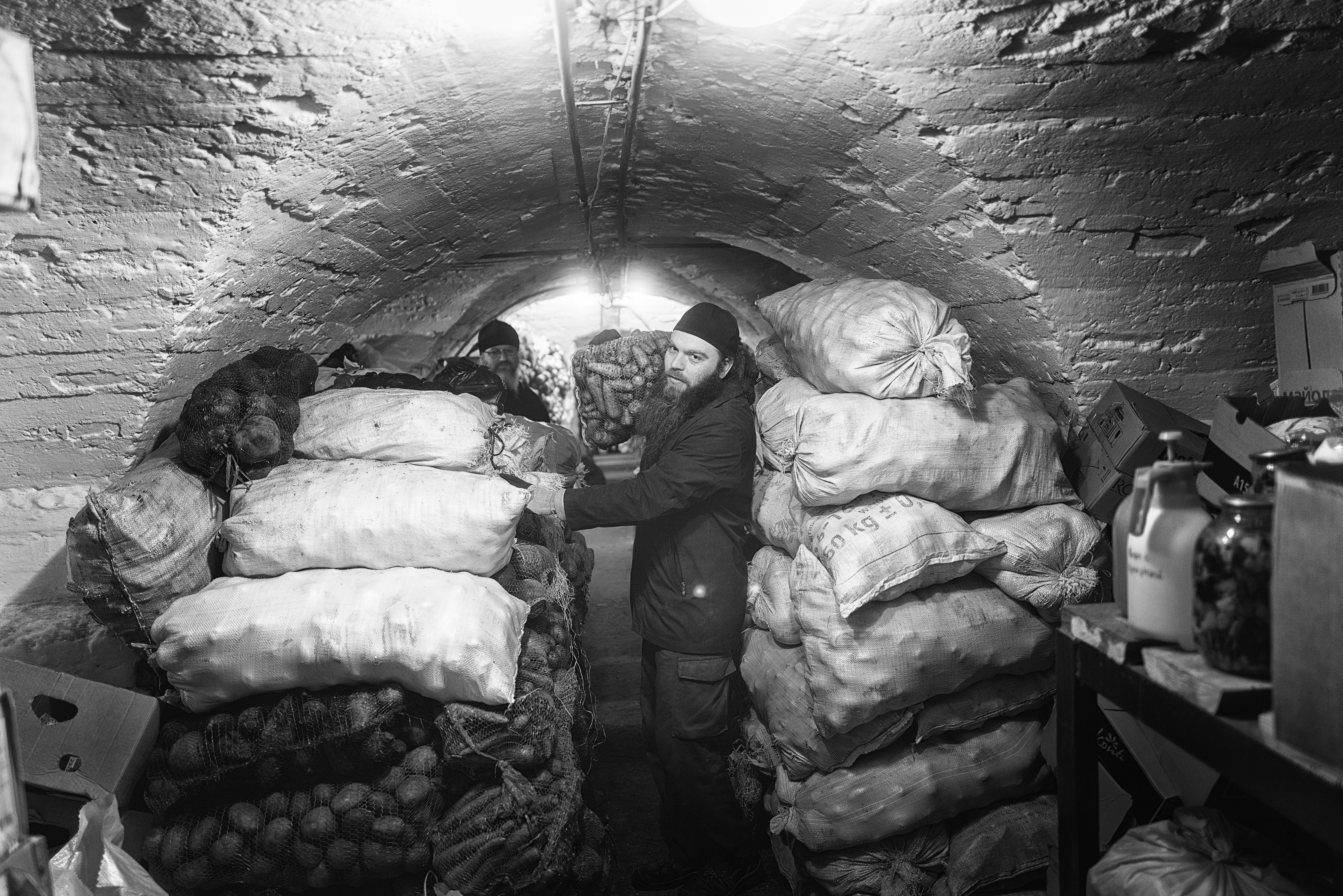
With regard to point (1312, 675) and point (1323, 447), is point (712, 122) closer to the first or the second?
point (1323, 447)

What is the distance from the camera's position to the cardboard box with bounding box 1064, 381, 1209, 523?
95.1 inches

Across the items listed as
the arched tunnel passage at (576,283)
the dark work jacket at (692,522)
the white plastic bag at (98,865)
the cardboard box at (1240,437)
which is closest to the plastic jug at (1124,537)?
the cardboard box at (1240,437)

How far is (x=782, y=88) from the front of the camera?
89.4 inches

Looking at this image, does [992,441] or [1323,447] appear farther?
[992,441]

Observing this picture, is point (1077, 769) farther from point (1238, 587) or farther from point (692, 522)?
point (692, 522)

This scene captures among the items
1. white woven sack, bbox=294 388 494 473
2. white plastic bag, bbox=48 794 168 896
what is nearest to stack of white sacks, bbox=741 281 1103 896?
white woven sack, bbox=294 388 494 473

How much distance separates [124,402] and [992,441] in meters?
2.55

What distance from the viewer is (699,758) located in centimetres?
274

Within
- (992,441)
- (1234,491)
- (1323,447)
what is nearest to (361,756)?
(992,441)

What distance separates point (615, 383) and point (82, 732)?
1.78 meters

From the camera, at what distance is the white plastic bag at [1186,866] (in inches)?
56.9

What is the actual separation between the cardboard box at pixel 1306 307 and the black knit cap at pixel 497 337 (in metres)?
3.27

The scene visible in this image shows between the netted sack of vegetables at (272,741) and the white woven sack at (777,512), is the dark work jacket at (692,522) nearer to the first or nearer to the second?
the white woven sack at (777,512)

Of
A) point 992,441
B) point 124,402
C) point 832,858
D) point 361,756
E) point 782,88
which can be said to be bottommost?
point 832,858
